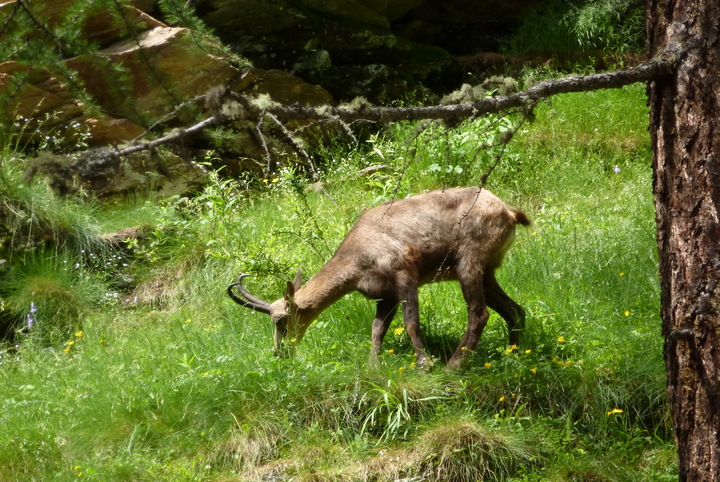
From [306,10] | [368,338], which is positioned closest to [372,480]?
[368,338]

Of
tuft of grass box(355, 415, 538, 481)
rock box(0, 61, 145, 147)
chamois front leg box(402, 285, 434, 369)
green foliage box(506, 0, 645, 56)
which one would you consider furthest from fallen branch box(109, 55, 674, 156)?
green foliage box(506, 0, 645, 56)

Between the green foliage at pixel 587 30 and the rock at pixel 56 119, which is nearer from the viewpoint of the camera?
the rock at pixel 56 119

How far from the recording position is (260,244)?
9023 millimetres

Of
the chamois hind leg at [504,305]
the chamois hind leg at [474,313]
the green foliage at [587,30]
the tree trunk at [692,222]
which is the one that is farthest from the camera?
the green foliage at [587,30]

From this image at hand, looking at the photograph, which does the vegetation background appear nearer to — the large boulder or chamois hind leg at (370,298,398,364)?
chamois hind leg at (370,298,398,364)

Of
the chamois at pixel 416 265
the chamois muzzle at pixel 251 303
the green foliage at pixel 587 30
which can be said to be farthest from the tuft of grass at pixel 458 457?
the green foliage at pixel 587 30

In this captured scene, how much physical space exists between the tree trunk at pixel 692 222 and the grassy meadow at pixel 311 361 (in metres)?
1.14

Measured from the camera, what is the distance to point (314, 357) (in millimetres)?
6883

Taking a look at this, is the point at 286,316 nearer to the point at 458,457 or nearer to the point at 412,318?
the point at 412,318

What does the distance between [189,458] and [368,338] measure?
77.1 inches

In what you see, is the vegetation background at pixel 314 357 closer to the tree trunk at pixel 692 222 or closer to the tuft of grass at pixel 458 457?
the tuft of grass at pixel 458 457

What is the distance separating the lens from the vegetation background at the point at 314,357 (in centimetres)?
581

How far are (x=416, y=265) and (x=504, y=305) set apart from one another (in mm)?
795

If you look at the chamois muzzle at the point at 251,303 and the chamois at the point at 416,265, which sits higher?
the chamois at the point at 416,265
